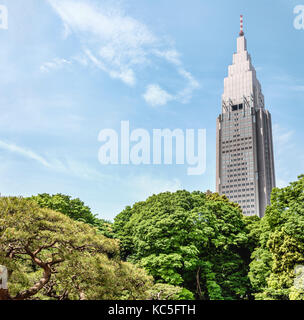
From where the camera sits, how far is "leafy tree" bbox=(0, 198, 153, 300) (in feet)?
24.5

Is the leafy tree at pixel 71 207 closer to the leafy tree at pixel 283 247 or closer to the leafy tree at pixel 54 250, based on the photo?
the leafy tree at pixel 283 247

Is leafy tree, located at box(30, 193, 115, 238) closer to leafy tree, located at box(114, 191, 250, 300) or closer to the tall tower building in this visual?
leafy tree, located at box(114, 191, 250, 300)

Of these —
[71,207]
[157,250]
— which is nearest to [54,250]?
[157,250]

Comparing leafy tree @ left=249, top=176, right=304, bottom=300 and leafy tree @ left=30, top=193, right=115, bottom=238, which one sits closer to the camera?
leafy tree @ left=249, top=176, right=304, bottom=300

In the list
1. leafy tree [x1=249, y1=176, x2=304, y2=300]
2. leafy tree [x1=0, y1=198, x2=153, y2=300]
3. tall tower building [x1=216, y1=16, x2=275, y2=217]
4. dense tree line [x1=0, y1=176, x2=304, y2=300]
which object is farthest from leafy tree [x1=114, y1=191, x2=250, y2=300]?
tall tower building [x1=216, y1=16, x2=275, y2=217]

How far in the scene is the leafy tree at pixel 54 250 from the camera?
295 inches

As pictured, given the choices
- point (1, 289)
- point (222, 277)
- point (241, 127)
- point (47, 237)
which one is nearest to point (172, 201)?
point (222, 277)

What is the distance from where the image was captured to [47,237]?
806cm

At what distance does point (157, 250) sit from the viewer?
20.7 m

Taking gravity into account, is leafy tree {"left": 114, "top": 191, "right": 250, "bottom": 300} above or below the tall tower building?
below

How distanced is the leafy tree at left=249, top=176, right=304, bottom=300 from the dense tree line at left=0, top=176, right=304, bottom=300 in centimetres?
5

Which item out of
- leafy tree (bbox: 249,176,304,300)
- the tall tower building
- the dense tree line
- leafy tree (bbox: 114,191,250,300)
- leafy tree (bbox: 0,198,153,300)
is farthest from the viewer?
the tall tower building

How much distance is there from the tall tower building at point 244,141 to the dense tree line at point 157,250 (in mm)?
64201

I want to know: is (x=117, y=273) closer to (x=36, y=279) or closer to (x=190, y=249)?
(x=36, y=279)
